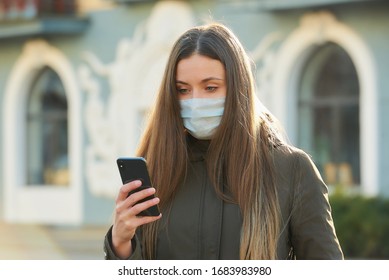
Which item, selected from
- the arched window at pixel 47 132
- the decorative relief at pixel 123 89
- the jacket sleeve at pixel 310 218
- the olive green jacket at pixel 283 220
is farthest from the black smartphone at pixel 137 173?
the arched window at pixel 47 132

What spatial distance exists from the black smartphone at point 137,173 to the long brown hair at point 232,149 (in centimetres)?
17

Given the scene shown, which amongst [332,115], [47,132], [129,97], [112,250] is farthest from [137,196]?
[47,132]

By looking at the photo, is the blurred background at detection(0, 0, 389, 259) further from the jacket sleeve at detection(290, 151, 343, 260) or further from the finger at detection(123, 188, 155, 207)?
the finger at detection(123, 188, 155, 207)

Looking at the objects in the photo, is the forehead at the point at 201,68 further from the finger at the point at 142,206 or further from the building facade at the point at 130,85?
the building facade at the point at 130,85

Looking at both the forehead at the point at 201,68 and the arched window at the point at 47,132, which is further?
the arched window at the point at 47,132

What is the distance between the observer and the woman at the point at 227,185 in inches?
113

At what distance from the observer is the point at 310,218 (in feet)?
9.41

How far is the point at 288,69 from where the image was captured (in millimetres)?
14438

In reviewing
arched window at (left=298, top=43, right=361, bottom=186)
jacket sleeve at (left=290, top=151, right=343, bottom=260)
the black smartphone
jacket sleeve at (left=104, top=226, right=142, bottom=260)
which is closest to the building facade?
arched window at (left=298, top=43, right=361, bottom=186)

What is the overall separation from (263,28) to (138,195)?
1217cm

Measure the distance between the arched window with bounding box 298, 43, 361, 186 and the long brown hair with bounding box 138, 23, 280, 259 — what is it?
35.8 ft

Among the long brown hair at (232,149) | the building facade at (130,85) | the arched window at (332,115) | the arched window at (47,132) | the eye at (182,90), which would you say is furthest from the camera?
the arched window at (47,132)

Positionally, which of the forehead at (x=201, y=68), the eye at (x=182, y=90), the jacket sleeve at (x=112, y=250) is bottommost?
the jacket sleeve at (x=112, y=250)
